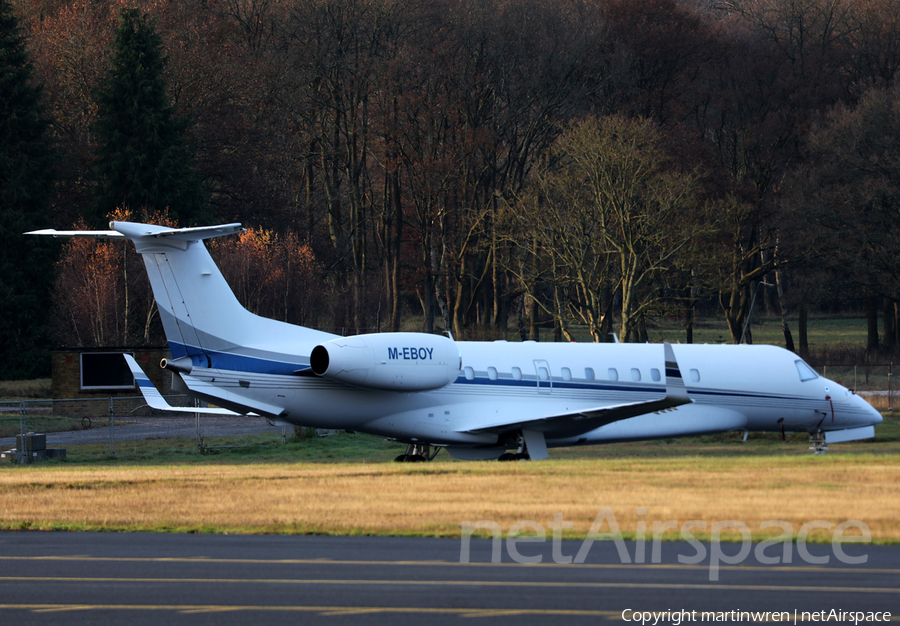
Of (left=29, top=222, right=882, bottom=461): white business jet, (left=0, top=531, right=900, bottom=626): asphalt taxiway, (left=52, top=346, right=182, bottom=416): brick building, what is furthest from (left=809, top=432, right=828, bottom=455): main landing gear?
(left=52, top=346, right=182, bottom=416): brick building

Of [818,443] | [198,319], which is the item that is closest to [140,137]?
[198,319]

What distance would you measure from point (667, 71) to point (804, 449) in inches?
Answer: 1607

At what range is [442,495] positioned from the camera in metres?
17.5

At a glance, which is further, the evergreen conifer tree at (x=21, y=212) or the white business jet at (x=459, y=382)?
the evergreen conifer tree at (x=21, y=212)

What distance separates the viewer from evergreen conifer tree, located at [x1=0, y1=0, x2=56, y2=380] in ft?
193

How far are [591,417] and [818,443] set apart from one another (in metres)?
7.07

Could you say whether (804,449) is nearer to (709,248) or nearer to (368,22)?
(709,248)

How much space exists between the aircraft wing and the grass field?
1192mm

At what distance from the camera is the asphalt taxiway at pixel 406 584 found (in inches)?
379

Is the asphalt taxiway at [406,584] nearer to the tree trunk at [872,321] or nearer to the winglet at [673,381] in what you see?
the winglet at [673,381]

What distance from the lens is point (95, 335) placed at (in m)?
50.6

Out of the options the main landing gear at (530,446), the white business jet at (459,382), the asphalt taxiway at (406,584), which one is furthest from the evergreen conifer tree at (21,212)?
the asphalt taxiway at (406,584)

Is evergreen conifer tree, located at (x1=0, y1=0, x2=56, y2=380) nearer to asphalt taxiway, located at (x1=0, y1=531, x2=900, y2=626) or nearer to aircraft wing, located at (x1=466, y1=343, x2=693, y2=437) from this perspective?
aircraft wing, located at (x1=466, y1=343, x2=693, y2=437)

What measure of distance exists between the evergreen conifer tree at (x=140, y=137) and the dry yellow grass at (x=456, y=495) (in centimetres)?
4014
